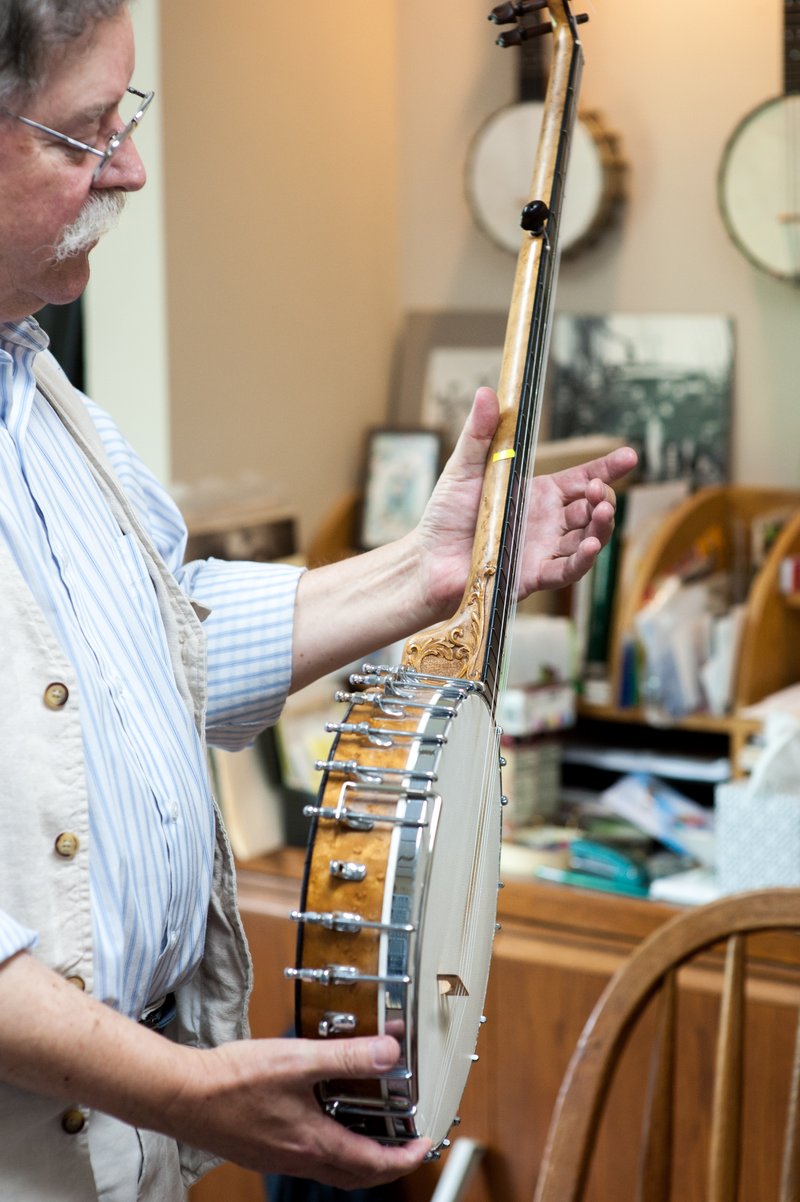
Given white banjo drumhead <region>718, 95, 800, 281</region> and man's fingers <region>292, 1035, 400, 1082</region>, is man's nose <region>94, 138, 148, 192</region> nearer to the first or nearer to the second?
man's fingers <region>292, 1035, 400, 1082</region>

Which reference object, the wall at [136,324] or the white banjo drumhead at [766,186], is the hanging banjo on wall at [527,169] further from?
the wall at [136,324]

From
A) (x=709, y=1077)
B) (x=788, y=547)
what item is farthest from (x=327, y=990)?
(x=788, y=547)

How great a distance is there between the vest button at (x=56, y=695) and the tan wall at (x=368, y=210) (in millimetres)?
1569

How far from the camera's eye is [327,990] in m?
0.85

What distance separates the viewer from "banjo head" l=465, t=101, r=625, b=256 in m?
2.71

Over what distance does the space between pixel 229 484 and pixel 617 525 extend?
0.71 m

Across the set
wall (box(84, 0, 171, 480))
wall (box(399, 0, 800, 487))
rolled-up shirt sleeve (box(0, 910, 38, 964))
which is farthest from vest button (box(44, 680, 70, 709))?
wall (box(399, 0, 800, 487))

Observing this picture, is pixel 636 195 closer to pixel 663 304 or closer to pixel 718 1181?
pixel 663 304

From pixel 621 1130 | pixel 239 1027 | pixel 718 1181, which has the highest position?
pixel 239 1027

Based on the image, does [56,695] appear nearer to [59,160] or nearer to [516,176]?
[59,160]

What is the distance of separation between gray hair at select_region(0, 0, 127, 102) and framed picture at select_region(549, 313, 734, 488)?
1.95 metres

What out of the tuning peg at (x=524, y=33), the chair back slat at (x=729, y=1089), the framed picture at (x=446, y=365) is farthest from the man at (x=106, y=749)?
the framed picture at (x=446, y=365)

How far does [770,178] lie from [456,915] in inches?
78.1

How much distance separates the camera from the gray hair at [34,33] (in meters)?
0.92
